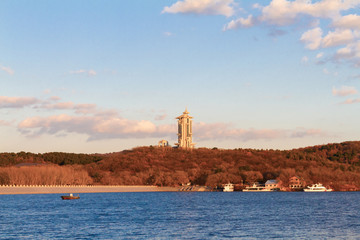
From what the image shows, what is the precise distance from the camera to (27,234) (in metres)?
76.1

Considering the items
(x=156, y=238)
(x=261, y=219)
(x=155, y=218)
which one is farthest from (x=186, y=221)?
(x=156, y=238)

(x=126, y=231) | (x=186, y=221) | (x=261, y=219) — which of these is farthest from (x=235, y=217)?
(x=126, y=231)

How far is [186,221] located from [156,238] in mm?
25444

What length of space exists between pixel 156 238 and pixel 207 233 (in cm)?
959

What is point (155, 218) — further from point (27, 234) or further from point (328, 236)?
point (328, 236)

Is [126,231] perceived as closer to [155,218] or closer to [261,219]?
[155,218]

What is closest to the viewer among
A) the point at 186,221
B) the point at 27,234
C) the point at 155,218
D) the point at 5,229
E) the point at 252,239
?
the point at 252,239

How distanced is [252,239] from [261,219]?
32080mm

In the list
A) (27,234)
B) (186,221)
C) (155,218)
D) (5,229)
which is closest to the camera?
(27,234)

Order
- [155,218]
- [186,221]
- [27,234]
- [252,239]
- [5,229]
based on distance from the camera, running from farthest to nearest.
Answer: [155,218] → [186,221] → [5,229] → [27,234] → [252,239]

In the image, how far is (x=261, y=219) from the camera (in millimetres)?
102188

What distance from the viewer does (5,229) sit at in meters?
83.2

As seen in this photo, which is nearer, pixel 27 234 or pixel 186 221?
pixel 27 234

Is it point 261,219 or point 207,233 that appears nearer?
point 207,233
